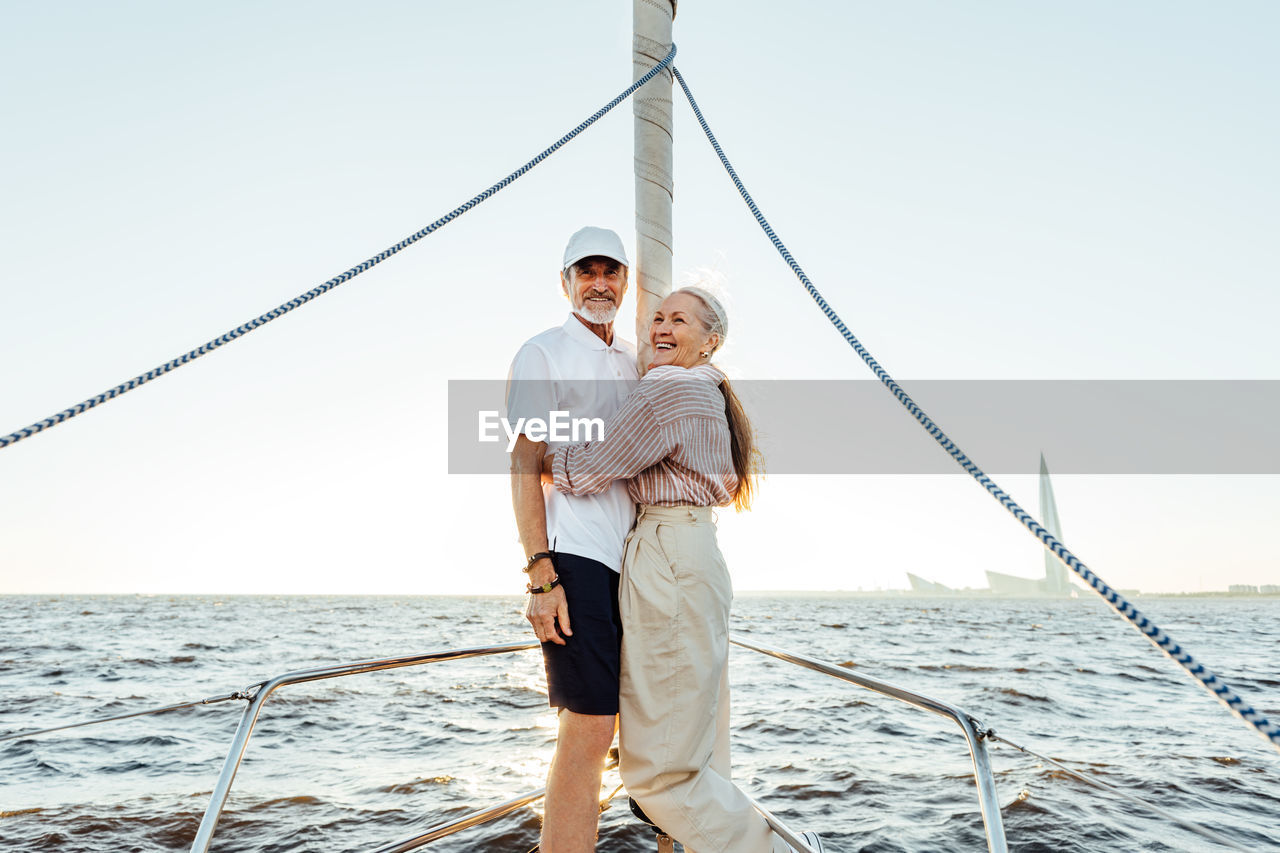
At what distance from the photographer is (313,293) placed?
6.46ft

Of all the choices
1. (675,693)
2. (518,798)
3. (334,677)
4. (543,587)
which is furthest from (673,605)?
(518,798)

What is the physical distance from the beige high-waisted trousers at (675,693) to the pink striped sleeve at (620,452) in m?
0.18

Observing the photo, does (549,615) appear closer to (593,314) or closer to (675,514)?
(675,514)

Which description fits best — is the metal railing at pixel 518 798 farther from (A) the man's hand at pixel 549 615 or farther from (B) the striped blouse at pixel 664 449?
(B) the striped blouse at pixel 664 449

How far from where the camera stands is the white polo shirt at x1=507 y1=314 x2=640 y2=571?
182 centimetres

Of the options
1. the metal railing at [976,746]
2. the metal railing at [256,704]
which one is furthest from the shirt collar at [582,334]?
the metal railing at [976,746]

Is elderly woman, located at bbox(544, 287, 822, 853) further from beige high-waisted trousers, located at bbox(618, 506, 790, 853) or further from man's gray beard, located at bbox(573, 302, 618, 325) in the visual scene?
man's gray beard, located at bbox(573, 302, 618, 325)

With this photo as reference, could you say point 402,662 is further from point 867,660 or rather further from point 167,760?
point 867,660

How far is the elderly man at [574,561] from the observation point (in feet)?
5.65

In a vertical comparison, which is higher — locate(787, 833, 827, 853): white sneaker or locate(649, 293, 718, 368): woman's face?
locate(649, 293, 718, 368): woman's face

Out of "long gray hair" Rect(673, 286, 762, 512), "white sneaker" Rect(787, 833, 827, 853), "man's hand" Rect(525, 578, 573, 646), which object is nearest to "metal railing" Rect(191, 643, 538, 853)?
"man's hand" Rect(525, 578, 573, 646)

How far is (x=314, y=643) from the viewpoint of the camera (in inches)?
740

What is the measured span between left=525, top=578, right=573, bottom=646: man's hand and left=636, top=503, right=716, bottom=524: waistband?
297 mm

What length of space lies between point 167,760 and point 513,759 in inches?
116
